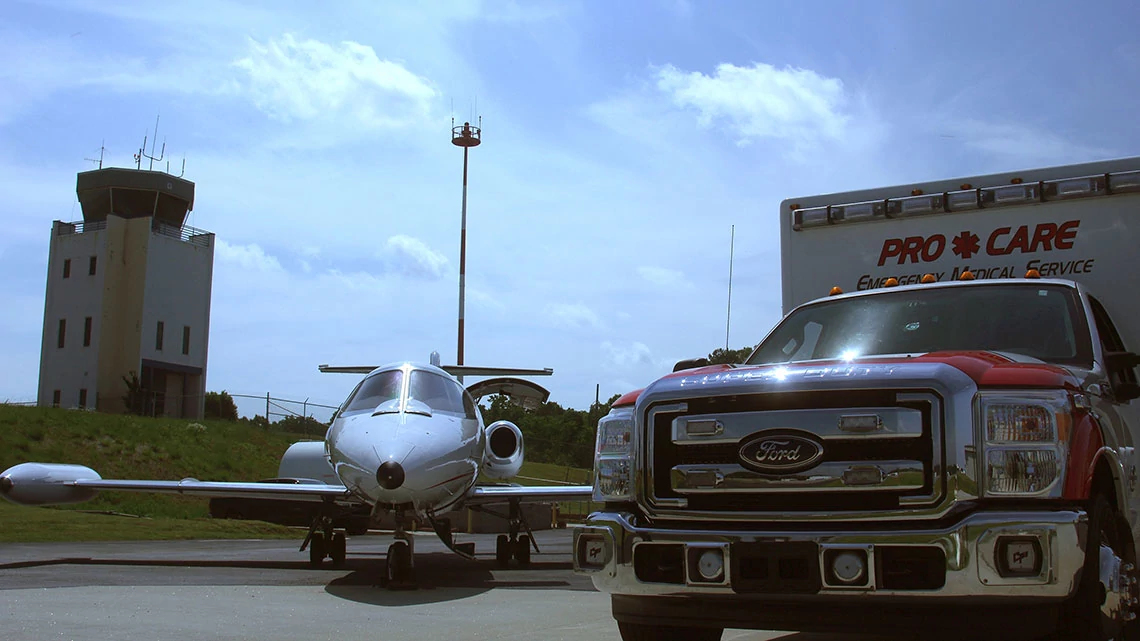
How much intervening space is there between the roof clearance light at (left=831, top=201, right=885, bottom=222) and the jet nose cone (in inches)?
195

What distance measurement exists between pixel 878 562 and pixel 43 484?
49.0ft

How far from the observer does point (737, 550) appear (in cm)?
420

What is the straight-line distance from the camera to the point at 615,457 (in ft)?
16.0

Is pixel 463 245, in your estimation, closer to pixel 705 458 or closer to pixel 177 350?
pixel 177 350

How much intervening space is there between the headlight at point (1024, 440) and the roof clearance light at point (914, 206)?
4.50 metres

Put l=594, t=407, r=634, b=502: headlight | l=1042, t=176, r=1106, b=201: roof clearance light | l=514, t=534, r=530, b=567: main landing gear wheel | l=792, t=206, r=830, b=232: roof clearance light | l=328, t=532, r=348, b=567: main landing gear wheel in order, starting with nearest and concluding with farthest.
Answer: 1. l=594, t=407, r=634, b=502: headlight
2. l=1042, t=176, r=1106, b=201: roof clearance light
3. l=792, t=206, r=830, b=232: roof clearance light
4. l=328, t=532, r=348, b=567: main landing gear wheel
5. l=514, t=534, r=530, b=567: main landing gear wheel

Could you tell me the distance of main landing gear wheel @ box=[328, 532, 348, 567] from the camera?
14.6 metres

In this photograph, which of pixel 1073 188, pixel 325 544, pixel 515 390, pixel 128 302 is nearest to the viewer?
pixel 1073 188

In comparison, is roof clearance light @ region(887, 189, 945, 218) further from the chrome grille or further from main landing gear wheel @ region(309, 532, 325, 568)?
main landing gear wheel @ region(309, 532, 325, 568)

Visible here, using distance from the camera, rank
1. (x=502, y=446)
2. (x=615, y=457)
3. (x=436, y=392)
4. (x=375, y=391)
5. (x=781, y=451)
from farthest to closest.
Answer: (x=502, y=446)
(x=436, y=392)
(x=375, y=391)
(x=615, y=457)
(x=781, y=451)

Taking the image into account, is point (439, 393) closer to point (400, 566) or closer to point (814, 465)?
point (400, 566)

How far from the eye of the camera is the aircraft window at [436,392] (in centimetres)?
1270

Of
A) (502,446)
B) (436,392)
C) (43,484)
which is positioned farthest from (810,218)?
(43,484)

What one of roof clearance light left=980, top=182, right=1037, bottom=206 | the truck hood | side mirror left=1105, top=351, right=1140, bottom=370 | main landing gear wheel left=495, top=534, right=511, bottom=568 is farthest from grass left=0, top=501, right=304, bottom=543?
side mirror left=1105, top=351, right=1140, bottom=370
